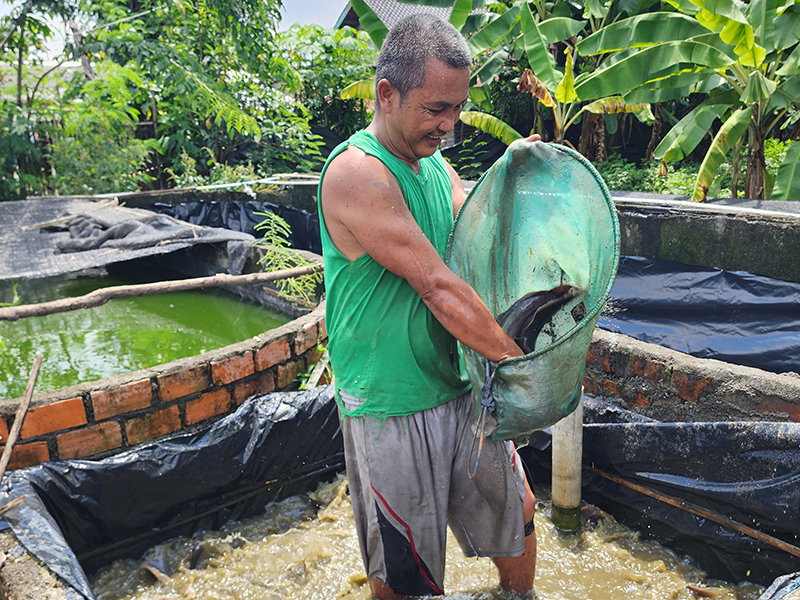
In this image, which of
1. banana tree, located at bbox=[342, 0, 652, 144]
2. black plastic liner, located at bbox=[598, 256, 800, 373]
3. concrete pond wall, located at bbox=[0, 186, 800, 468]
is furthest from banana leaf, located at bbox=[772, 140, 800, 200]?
black plastic liner, located at bbox=[598, 256, 800, 373]

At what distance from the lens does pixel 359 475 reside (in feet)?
5.20

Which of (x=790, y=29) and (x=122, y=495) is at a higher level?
(x=790, y=29)

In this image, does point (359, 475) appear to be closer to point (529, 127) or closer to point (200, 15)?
point (200, 15)

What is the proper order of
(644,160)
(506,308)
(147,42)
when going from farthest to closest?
(644,160)
(147,42)
(506,308)

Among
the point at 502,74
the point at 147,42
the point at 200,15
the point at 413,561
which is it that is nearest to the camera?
the point at 413,561

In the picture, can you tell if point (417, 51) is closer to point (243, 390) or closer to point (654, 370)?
point (654, 370)

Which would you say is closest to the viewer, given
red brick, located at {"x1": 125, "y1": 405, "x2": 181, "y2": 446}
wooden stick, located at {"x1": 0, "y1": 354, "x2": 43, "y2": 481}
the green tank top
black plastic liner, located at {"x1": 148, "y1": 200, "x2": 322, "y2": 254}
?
the green tank top

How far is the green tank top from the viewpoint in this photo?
140cm

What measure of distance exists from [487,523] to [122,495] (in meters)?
1.32

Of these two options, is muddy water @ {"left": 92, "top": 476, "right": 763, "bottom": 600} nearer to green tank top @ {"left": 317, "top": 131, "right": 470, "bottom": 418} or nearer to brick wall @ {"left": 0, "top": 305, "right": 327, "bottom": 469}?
brick wall @ {"left": 0, "top": 305, "right": 327, "bottom": 469}

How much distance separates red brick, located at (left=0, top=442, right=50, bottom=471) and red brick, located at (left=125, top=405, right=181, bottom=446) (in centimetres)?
29

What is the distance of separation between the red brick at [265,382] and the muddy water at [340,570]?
0.60 metres

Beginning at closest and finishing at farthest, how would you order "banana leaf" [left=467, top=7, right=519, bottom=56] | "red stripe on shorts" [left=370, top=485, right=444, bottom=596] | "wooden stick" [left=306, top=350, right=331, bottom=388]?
"red stripe on shorts" [left=370, top=485, right=444, bottom=596]
"wooden stick" [left=306, top=350, right=331, bottom=388]
"banana leaf" [left=467, top=7, right=519, bottom=56]

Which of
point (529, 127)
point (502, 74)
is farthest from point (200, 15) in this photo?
point (529, 127)
